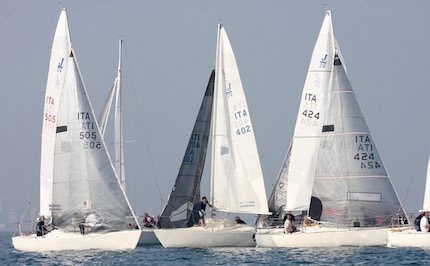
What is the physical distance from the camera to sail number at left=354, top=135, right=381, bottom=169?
3719 cm

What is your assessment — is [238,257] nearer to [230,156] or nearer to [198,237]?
[198,237]

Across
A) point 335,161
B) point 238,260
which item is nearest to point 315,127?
point 335,161

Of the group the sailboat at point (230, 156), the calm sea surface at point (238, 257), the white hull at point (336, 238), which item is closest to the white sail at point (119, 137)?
the sailboat at point (230, 156)

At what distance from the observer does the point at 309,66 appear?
39094 mm

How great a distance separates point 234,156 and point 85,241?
7.12 metres

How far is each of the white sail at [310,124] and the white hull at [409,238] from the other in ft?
16.4

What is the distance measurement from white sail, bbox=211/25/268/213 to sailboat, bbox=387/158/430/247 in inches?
235

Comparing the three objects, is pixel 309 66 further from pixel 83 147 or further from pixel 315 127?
pixel 83 147

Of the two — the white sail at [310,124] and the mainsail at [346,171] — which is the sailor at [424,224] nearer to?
the mainsail at [346,171]

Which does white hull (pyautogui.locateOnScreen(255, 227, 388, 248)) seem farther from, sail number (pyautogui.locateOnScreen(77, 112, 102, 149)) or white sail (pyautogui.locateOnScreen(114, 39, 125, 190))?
white sail (pyautogui.locateOnScreen(114, 39, 125, 190))

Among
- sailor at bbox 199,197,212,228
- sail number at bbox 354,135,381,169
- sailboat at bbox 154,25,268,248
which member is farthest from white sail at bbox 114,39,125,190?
sail number at bbox 354,135,381,169

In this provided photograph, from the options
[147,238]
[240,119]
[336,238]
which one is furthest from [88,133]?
[336,238]

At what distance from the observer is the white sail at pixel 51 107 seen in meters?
39.7

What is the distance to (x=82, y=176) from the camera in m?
36.2
